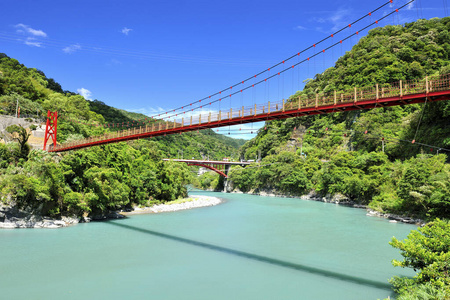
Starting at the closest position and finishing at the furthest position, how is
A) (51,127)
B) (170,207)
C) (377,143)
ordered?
(51,127) < (170,207) < (377,143)

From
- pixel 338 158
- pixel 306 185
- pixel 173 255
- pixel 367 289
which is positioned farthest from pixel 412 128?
pixel 173 255

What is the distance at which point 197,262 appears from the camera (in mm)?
9211

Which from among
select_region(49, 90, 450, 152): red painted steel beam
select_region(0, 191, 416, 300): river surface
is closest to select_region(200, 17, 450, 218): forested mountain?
select_region(0, 191, 416, 300): river surface

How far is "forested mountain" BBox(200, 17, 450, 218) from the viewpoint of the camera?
16092mm

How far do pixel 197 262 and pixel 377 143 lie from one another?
24.9 meters

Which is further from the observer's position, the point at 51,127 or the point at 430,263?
the point at 51,127

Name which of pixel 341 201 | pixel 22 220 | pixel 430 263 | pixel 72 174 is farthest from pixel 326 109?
pixel 341 201

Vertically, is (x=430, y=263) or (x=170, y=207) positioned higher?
(x=430, y=263)

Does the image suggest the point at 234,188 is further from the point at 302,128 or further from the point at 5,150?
the point at 5,150

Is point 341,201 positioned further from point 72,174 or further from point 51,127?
point 51,127

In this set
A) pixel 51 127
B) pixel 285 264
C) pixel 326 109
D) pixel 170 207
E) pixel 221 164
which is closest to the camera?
pixel 326 109

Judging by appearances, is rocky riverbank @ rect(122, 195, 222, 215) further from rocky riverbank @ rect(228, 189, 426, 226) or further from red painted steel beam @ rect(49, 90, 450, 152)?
rocky riverbank @ rect(228, 189, 426, 226)

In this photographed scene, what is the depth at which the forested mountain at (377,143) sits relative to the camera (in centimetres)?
1609

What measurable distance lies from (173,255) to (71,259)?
3.30 metres
